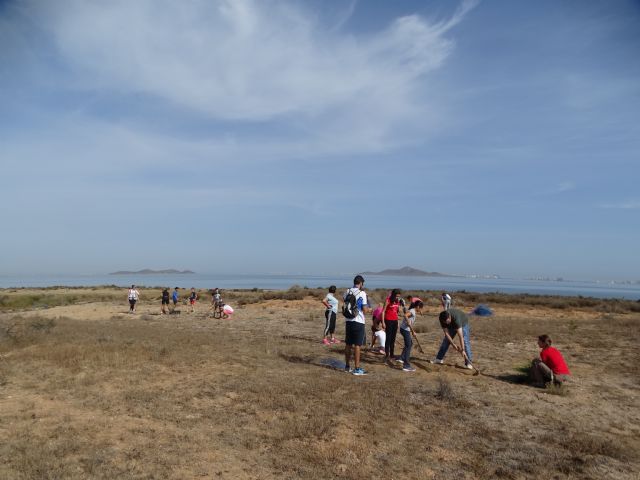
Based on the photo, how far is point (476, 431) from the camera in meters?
6.65

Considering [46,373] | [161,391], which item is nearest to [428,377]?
[161,391]

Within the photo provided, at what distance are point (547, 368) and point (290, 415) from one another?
221 inches

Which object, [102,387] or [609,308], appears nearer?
[102,387]

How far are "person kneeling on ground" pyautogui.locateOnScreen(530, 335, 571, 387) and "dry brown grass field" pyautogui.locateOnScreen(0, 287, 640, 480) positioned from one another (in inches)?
12.8

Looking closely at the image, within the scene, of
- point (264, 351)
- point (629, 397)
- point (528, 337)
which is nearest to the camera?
point (629, 397)

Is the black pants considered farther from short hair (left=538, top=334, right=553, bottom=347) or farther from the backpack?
short hair (left=538, top=334, right=553, bottom=347)

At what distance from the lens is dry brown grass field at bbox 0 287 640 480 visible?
5.27 meters

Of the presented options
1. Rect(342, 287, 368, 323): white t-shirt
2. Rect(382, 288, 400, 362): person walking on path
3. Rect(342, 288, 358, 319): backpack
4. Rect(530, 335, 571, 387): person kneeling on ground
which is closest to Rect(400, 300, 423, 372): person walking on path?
Rect(382, 288, 400, 362): person walking on path

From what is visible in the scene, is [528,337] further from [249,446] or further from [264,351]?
[249,446]

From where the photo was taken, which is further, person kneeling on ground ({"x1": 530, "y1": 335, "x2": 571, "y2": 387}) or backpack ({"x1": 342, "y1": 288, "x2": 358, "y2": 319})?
backpack ({"x1": 342, "y1": 288, "x2": 358, "y2": 319})

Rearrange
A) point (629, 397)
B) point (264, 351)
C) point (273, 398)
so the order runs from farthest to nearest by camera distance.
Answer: point (264, 351) < point (629, 397) < point (273, 398)

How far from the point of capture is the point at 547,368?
9.31 metres

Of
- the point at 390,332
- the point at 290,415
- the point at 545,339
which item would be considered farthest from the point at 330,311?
the point at 290,415

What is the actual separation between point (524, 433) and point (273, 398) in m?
3.97
